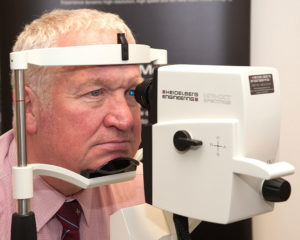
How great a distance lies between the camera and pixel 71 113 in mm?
1263

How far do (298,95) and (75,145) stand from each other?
1014 mm

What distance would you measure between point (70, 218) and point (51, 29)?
1.64 ft

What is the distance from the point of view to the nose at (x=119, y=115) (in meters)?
1.21

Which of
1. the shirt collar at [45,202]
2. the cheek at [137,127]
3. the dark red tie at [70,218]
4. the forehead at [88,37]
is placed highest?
the forehead at [88,37]

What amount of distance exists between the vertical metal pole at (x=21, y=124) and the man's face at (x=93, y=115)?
0.21 meters

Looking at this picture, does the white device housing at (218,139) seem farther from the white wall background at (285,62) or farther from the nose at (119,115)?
the white wall background at (285,62)

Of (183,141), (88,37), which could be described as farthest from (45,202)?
(183,141)

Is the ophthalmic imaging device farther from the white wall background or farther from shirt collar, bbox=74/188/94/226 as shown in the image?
the white wall background

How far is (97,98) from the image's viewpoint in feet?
4.09

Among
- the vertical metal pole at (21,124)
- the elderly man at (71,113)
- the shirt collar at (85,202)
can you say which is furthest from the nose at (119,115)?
the shirt collar at (85,202)

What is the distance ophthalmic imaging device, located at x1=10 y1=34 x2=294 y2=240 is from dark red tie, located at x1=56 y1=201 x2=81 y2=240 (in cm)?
33

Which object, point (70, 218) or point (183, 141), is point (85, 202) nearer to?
point (70, 218)

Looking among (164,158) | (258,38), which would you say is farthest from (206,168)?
(258,38)

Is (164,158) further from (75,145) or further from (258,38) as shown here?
(258,38)
